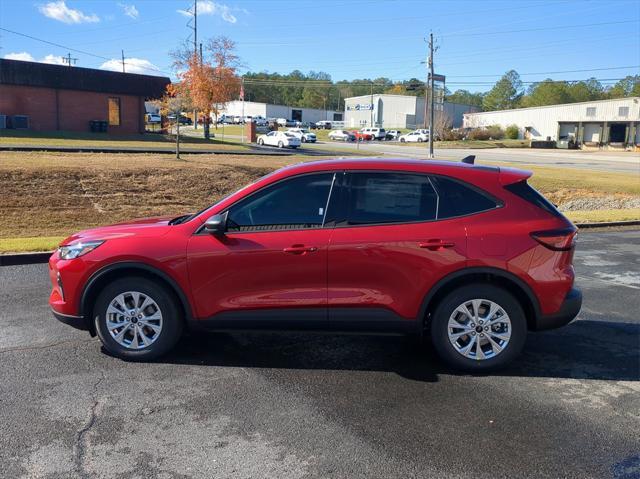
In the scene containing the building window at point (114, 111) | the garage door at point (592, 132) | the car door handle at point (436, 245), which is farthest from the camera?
the garage door at point (592, 132)

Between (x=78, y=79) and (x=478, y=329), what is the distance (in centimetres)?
4173

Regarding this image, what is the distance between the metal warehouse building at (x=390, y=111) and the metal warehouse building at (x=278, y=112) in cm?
1249

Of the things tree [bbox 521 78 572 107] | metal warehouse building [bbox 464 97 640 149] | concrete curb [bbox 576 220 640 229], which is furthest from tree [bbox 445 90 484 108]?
concrete curb [bbox 576 220 640 229]

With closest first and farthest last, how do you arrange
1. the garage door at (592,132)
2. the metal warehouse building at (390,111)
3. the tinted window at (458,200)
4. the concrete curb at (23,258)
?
the tinted window at (458,200), the concrete curb at (23,258), the garage door at (592,132), the metal warehouse building at (390,111)

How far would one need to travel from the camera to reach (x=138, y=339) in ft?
16.8

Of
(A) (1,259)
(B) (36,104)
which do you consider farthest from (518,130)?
(A) (1,259)

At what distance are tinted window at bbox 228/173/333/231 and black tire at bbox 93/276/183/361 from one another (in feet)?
2.77

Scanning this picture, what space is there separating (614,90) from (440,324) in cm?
15025

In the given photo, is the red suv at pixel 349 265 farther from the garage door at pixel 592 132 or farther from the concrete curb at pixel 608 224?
the garage door at pixel 592 132

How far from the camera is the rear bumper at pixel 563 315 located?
491 cm

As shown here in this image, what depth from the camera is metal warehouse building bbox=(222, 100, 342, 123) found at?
118 meters

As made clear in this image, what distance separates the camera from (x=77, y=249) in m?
5.09

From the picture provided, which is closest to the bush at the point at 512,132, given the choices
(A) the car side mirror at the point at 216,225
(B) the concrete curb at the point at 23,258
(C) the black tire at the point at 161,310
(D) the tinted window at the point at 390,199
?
(B) the concrete curb at the point at 23,258

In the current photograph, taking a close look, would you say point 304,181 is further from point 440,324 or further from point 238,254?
point 440,324
